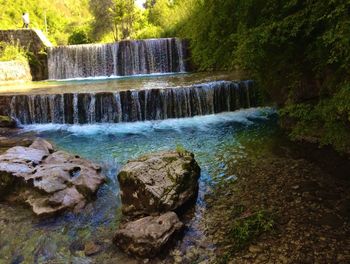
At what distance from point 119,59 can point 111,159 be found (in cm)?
1143

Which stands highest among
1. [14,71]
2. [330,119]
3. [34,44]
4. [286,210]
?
[34,44]

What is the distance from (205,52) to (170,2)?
51.9 ft

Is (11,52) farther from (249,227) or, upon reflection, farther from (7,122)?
(249,227)

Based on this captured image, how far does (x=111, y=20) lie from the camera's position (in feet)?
92.1

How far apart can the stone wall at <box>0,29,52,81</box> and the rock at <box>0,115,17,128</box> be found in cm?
788

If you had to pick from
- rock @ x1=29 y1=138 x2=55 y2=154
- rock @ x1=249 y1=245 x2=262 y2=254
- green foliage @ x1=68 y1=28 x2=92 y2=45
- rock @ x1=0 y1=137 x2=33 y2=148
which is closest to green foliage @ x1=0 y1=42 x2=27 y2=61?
rock @ x1=0 y1=137 x2=33 y2=148

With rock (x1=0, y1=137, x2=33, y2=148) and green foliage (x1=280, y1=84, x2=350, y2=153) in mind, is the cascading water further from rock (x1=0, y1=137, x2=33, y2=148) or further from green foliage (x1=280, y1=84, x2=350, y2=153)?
green foliage (x1=280, y1=84, x2=350, y2=153)

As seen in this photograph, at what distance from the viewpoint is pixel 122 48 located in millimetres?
17172

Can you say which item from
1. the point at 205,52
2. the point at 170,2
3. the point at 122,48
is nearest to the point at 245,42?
the point at 205,52

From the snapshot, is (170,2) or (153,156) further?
(170,2)

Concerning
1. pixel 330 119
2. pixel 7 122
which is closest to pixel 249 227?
pixel 330 119

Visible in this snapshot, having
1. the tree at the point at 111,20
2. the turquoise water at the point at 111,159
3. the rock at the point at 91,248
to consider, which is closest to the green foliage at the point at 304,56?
the turquoise water at the point at 111,159

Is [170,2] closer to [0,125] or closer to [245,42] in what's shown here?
[0,125]

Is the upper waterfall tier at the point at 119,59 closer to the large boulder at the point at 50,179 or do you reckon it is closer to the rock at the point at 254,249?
the large boulder at the point at 50,179
